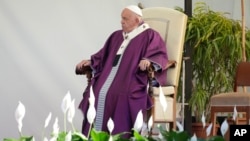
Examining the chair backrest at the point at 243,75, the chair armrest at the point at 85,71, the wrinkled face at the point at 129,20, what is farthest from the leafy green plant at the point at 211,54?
the chair armrest at the point at 85,71

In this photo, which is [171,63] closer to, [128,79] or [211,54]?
[128,79]

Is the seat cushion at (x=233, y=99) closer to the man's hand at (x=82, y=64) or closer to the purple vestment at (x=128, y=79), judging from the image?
the purple vestment at (x=128, y=79)

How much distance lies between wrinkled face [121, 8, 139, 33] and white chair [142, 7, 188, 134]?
243 mm

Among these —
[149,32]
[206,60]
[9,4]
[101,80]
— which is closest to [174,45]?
[149,32]

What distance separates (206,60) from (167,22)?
93cm

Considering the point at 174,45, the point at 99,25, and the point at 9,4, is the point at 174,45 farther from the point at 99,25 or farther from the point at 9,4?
the point at 9,4

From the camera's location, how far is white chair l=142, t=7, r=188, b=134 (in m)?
3.53

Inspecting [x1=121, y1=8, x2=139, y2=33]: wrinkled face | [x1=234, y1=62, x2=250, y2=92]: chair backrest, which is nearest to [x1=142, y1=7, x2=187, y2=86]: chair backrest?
[x1=121, y1=8, x2=139, y2=33]: wrinkled face

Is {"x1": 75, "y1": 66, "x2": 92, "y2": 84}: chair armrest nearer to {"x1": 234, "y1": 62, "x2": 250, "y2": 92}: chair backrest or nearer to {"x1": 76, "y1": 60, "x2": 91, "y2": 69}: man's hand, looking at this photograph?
{"x1": 76, "y1": 60, "x2": 91, "y2": 69}: man's hand

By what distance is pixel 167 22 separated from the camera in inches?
154

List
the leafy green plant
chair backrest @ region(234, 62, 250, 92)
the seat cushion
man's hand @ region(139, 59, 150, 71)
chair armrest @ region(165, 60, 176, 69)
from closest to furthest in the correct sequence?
man's hand @ region(139, 59, 150, 71) → the seat cushion → chair armrest @ region(165, 60, 176, 69) → chair backrest @ region(234, 62, 250, 92) → the leafy green plant

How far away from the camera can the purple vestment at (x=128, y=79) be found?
338 cm

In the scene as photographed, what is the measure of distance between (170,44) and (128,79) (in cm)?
52

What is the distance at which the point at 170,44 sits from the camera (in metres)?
3.80
